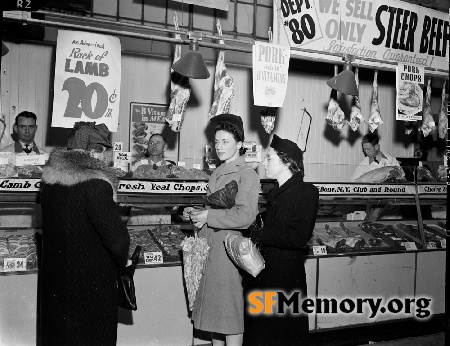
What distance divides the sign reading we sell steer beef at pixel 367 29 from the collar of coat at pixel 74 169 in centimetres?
330

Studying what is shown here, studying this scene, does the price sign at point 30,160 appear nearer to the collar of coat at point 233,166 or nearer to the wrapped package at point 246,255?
the collar of coat at point 233,166

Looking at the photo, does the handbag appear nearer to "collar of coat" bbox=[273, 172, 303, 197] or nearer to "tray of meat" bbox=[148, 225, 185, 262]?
→ "tray of meat" bbox=[148, 225, 185, 262]

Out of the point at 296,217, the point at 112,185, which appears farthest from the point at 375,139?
the point at 112,185

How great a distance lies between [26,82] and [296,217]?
4318 millimetres

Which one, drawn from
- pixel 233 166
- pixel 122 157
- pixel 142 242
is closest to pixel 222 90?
pixel 122 157

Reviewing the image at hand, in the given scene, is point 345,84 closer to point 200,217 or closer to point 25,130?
point 200,217

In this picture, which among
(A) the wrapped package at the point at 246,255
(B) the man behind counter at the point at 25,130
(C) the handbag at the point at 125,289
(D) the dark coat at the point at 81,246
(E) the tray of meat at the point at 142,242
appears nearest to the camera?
(D) the dark coat at the point at 81,246

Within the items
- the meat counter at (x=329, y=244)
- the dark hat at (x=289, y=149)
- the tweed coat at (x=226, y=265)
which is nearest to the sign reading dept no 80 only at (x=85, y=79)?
the meat counter at (x=329, y=244)

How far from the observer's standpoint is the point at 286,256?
3.50m

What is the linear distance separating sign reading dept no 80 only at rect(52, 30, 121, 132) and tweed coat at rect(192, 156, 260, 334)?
4.65ft

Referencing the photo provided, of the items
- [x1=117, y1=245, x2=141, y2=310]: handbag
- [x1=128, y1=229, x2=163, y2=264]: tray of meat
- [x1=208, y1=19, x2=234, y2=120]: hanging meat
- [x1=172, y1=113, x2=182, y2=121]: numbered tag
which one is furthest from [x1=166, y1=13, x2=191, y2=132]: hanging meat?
[x1=117, y1=245, x2=141, y2=310]: handbag

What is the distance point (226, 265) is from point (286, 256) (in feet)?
1.47

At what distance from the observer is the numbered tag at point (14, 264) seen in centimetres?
359

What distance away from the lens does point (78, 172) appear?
9.27 ft
